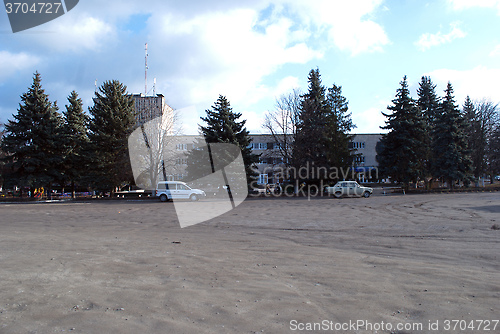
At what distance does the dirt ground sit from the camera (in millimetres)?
4414

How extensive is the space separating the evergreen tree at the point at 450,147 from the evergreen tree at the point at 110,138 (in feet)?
128

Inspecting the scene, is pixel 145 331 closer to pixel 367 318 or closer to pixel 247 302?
Answer: pixel 247 302

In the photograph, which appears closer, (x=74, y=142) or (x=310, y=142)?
(x=310, y=142)

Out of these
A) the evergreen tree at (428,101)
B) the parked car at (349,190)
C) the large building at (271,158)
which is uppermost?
the evergreen tree at (428,101)

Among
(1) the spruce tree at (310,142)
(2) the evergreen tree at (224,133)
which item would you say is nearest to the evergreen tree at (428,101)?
(1) the spruce tree at (310,142)

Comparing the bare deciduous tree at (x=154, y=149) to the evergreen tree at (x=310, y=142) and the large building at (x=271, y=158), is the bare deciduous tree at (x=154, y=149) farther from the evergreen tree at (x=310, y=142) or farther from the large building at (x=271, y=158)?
the evergreen tree at (x=310, y=142)

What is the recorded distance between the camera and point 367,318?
14.9 ft

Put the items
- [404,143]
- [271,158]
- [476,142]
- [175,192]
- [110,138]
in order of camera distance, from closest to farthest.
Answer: [175,192] < [110,138] < [404,143] < [271,158] < [476,142]

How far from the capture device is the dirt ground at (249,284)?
441 cm

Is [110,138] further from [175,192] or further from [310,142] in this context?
[310,142]

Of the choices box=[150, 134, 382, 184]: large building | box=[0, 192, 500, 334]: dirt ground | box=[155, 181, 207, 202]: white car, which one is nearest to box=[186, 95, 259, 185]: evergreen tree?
box=[150, 134, 382, 184]: large building

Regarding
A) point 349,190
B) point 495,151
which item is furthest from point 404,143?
point 495,151

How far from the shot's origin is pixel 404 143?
42375mm

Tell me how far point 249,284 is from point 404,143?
4145 cm
